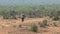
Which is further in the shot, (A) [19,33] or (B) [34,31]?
(B) [34,31]

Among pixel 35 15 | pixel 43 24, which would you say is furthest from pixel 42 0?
pixel 43 24

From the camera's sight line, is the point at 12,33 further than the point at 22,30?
No

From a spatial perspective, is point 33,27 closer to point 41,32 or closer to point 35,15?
point 41,32

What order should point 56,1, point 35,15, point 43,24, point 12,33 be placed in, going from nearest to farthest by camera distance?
point 12,33 < point 43,24 < point 35,15 < point 56,1

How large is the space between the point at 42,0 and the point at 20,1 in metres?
14.9

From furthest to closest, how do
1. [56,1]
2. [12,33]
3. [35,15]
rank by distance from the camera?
1. [56,1]
2. [35,15]
3. [12,33]

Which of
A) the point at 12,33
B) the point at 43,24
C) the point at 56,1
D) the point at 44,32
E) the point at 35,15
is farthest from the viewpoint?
the point at 56,1

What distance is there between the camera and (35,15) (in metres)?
69.8

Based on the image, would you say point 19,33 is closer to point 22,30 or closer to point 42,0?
point 22,30

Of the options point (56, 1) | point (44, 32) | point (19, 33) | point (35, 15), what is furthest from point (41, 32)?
point (56, 1)

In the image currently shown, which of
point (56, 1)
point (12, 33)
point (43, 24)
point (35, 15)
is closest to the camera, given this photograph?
point (12, 33)

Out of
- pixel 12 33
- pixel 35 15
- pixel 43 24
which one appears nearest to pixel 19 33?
pixel 12 33

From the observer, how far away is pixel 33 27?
3653 cm

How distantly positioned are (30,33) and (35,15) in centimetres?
3594
